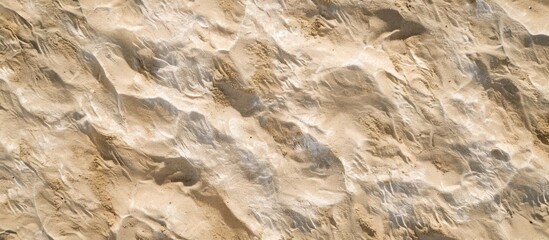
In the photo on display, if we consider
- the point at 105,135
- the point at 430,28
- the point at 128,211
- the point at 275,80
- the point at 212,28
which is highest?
the point at 430,28

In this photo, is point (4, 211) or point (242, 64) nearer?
point (242, 64)

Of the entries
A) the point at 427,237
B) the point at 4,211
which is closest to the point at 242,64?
the point at 427,237

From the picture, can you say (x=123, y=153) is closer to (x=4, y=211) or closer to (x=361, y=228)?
(x=4, y=211)

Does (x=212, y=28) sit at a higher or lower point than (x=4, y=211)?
higher

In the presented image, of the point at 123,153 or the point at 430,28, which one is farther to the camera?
the point at 123,153

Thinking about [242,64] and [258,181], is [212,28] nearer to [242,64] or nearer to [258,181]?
[242,64]

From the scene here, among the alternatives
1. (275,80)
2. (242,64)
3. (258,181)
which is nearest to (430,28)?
(275,80)
